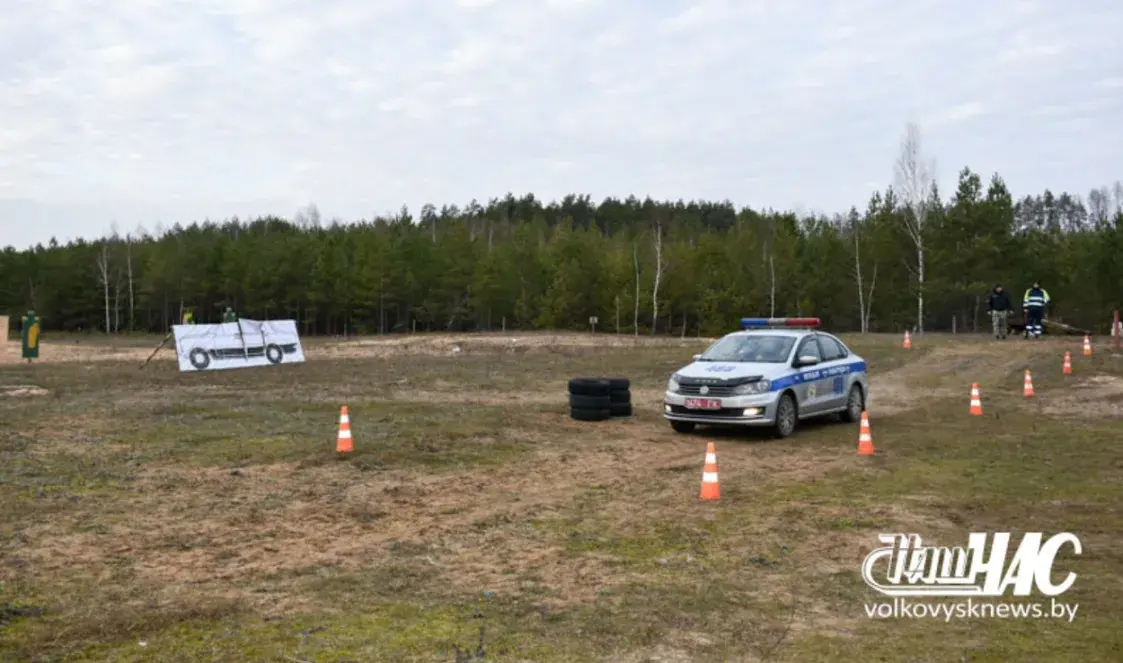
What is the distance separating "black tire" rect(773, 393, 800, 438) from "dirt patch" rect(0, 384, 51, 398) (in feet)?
56.0

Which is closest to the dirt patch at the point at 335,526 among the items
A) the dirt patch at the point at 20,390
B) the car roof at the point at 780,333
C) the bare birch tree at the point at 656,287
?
the car roof at the point at 780,333

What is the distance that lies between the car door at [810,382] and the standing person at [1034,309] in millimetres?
23004

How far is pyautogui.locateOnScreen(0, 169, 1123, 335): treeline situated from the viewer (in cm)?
5075

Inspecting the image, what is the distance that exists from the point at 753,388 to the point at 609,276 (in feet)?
168

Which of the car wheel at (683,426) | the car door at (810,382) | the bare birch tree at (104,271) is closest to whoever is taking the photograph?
the car door at (810,382)

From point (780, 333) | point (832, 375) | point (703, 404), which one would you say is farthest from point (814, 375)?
point (703, 404)

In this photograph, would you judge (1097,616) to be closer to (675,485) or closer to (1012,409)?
(675,485)

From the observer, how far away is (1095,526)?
30.2 ft

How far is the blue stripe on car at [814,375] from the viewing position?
15406 mm

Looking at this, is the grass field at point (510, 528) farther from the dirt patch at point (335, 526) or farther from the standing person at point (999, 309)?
the standing person at point (999, 309)

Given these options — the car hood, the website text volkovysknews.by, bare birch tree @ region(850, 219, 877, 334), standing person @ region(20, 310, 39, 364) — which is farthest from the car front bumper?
bare birch tree @ region(850, 219, 877, 334)

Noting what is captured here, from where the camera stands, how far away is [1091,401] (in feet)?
64.6

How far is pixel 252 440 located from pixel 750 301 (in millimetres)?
50751

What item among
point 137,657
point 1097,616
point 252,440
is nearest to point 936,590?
point 1097,616
